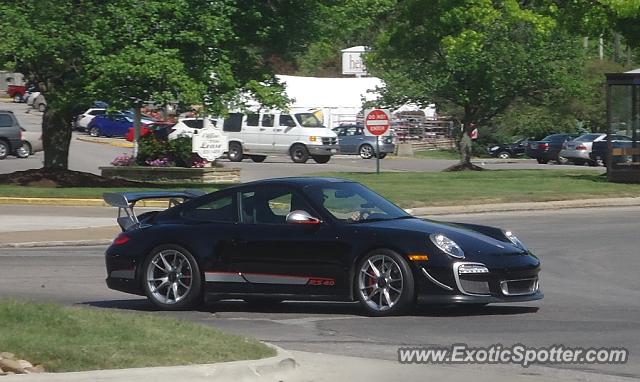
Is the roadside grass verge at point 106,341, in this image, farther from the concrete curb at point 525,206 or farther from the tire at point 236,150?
the tire at point 236,150

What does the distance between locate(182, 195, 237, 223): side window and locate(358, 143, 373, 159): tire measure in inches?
1749

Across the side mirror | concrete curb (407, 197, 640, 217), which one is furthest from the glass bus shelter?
the side mirror

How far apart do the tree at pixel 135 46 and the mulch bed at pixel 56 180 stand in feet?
7.49

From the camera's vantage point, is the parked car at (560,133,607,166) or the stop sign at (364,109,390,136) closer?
the stop sign at (364,109,390,136)

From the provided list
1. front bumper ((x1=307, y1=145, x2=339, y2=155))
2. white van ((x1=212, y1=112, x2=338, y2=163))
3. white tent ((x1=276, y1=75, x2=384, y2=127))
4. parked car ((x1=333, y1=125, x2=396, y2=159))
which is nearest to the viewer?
front bumper ((x1=307, y1=145, x2=339, y2=155))

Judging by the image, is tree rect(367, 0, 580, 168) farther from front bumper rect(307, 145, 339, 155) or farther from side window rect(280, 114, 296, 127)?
side window rect(280, 114, 296, 127)

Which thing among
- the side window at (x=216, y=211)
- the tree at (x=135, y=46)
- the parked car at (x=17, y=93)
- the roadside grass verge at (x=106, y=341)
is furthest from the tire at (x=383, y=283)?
the parked car at (x=17, y=93)

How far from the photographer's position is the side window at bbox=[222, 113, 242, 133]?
52.2m

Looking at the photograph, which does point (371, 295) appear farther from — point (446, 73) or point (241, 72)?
point (446, 73)

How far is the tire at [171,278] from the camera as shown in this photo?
12602 millimetres

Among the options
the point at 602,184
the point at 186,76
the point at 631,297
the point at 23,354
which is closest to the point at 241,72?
the point at 186,76

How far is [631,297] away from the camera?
1376 centimetres

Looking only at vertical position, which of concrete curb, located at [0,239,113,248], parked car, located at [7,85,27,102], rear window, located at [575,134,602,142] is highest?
parked car, located at [7,85,27,102]

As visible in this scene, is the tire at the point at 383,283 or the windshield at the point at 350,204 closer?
the tire at the point at 383,283
